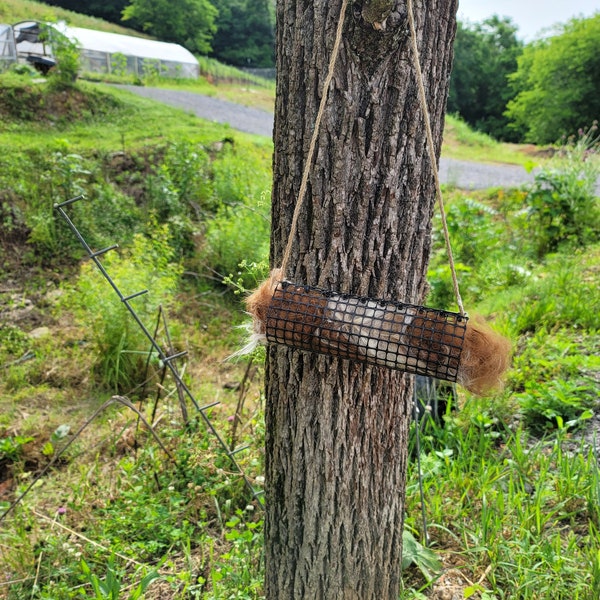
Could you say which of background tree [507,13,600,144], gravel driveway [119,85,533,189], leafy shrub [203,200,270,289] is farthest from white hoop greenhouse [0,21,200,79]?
background tree [507,13,600,144]

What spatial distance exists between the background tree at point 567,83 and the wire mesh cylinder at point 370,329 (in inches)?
974

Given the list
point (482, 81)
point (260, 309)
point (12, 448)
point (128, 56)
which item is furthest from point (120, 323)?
point (482, 81)

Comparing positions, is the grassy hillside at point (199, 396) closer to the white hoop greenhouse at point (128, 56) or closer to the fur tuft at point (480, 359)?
the fur tuft at point (480, 359)

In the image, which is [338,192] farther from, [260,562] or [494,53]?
[494,53]

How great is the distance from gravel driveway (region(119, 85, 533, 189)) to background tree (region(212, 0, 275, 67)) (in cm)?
1947

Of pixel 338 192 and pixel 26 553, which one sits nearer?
pixel 338 192

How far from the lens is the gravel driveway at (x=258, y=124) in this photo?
9.96 meters

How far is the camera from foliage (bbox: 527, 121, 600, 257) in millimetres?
5570

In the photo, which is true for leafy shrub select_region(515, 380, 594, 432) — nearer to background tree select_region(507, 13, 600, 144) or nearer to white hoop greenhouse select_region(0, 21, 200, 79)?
white hoop greenhouse select_region(0, 21, 200, 79)

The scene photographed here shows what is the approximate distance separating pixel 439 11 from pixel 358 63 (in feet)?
0.79

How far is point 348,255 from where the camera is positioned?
1.38m

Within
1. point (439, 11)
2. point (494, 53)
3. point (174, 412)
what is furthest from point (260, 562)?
point (494, 53)

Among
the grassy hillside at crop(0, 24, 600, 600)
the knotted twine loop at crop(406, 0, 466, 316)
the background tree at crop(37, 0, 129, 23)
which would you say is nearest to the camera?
the knotted twine loop at crop(406, 0, 466, 316)

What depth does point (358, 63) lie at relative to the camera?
48.8 inches
